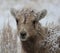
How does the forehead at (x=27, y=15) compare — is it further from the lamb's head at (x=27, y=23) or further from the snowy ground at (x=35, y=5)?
the snowy ground at (x=35, y=5)

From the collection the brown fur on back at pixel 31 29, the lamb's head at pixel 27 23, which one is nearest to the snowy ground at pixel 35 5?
the brown fur on back at pixel 31 29

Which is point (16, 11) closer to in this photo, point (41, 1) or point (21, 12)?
point (21, 12)

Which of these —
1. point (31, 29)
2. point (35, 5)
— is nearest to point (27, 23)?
point (31, 29)

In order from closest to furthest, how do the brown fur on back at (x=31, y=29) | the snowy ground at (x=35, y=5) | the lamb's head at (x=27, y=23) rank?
the lamb's head at (x=27, y=23), the brown fur on back at (x=31, y=29), the snowy ground at (x=35, y=5)

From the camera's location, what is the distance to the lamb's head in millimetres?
8266

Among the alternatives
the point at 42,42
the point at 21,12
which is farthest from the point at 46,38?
the point at 21,12

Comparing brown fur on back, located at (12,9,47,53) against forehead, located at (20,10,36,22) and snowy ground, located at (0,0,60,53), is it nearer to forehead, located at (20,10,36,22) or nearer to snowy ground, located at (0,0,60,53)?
forehead, located at (20,10,36,22)

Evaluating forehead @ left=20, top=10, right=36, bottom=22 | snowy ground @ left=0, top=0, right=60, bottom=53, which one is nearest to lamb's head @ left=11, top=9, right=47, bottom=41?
forehead @ left=20, top=10, right=36, bottom=22

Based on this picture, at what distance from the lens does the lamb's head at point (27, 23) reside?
8.27 m

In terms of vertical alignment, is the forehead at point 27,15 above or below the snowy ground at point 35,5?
below

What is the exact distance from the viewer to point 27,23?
8484 mm

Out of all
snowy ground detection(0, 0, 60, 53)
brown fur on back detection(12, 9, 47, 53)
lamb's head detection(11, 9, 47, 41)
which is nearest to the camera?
lamb's head detection(11, 9, 47, 41)

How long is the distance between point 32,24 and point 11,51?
1.78 m

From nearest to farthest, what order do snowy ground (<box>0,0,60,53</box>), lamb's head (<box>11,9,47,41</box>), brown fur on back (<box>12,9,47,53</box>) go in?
lamb's head (<box>11,9,47,41</box>) < brown fur on back (<box>12,9,47,53</box>) < snowy ground (<box>0,0,60,53</box>)
